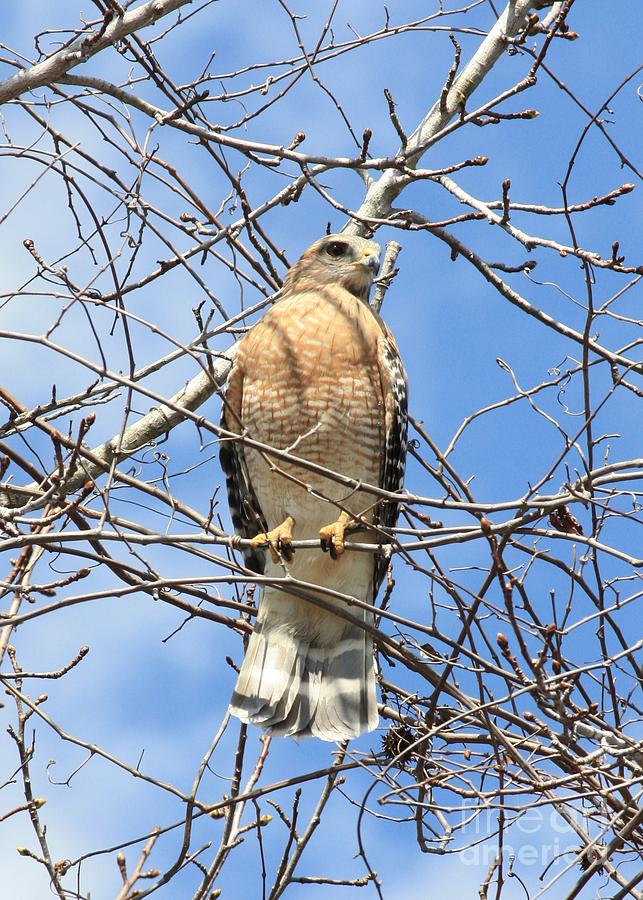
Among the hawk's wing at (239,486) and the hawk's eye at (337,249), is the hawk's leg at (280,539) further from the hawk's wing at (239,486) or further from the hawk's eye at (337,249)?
the hawk's eye at (337,249)

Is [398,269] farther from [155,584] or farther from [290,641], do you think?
[155,584]

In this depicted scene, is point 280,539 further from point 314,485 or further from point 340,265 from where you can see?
point 340,265

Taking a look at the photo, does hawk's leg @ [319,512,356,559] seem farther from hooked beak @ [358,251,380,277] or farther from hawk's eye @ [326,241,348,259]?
hawk's eye @ [326,241,348,259]

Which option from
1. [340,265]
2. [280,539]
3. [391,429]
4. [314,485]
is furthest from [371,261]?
[280,539]

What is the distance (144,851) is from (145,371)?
178 cm

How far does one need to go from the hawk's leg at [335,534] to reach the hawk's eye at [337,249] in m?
1.46

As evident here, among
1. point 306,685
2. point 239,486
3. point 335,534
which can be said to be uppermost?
point 239,486

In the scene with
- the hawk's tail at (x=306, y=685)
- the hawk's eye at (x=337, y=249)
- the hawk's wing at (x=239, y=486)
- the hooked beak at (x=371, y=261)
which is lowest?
the hawk's tail at (x=306, y=685)

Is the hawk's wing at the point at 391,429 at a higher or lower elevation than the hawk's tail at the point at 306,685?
higher

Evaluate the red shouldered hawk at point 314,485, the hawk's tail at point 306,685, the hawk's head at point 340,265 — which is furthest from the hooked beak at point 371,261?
the hawk's tail at point 306,685

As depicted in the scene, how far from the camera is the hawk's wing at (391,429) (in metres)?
4.72

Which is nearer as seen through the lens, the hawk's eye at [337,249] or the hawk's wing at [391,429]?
the hawk's wing at [391,429]

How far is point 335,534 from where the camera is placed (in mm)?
4305

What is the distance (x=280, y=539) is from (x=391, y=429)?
693 mm
